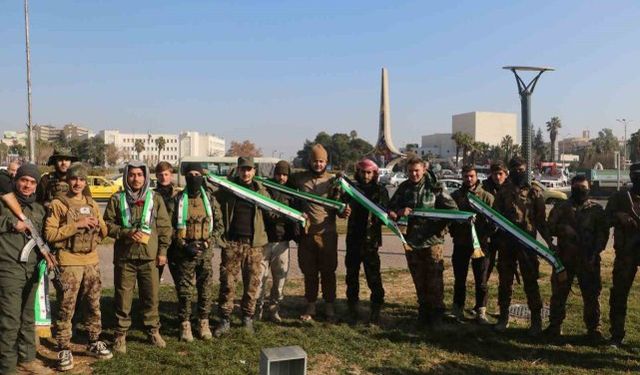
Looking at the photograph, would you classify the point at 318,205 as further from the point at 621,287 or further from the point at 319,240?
the point at 621,287

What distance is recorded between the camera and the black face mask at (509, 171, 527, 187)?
6111 mm

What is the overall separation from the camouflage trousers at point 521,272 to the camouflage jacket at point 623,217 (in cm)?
90

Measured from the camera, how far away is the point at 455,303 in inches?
268

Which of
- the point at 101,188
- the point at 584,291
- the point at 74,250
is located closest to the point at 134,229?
the point at 74,250

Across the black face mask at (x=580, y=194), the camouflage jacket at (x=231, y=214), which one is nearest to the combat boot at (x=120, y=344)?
the camouflage jacket at (x=231, y=214)

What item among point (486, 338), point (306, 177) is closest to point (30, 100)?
point (306, 177)

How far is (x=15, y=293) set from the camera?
4.39m

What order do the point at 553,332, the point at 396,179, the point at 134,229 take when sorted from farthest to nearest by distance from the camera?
1. the point at 396,179
2. the point at 553,332
3. the point at 134,229

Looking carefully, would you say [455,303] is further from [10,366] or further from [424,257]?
[10,366]

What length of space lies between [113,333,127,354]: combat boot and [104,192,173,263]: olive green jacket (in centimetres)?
76

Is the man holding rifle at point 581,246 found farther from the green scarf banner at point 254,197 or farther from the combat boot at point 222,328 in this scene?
the combat boot at point 222,328

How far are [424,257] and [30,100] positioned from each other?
24290mm

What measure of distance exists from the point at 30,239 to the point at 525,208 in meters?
5.26

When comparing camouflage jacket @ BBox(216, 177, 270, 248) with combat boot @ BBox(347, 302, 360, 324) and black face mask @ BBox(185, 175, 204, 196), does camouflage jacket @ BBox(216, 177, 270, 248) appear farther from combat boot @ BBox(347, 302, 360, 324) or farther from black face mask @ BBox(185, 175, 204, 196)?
combat boot @ BBox(347, 302, 360, 324)
